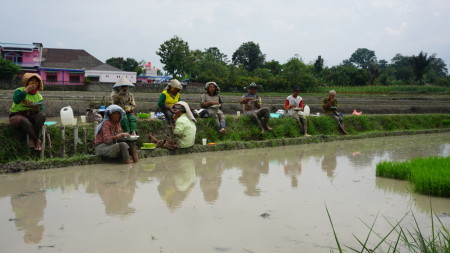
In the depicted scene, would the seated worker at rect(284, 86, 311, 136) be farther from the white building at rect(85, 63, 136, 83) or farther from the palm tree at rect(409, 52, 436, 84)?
the palm tree at rect(409, 52, 436, 84)

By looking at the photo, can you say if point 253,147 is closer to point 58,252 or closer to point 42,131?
point 42,131

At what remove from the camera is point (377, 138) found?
36.4 ft

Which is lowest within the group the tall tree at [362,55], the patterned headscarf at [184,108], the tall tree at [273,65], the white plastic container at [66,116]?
the white plastic container at [66,116]

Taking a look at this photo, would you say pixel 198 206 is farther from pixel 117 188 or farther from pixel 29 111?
pixel 29 111

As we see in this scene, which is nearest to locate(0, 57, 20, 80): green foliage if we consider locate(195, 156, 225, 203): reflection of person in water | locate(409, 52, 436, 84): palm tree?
locate(195, 156, 225, 203): reflection of person in water

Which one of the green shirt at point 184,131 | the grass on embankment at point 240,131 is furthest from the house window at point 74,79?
the green shirt at point 184,131

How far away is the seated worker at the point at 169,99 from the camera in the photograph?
24.1 ft

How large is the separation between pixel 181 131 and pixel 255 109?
2.69m

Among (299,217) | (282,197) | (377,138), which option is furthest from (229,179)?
(377,138)

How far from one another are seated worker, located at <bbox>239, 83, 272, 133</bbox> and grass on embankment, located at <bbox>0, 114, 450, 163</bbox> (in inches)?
5.7

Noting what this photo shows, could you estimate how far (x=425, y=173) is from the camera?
450cm

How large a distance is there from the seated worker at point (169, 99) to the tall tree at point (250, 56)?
4250cm

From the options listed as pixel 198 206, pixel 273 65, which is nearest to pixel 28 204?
pixel 198 206

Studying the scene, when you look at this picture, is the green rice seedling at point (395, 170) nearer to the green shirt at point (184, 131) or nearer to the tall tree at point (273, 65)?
the green shirt at point (184, 131)
